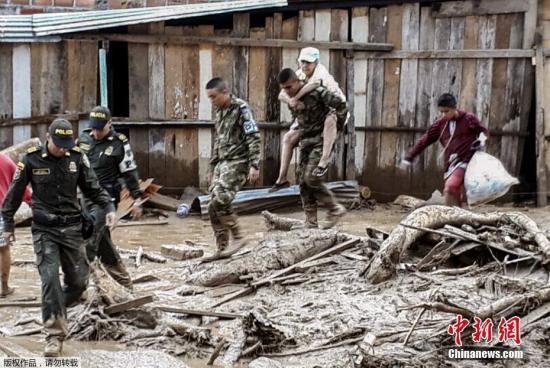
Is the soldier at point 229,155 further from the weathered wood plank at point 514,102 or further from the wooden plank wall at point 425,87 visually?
the weathered wood plank at point 514,102

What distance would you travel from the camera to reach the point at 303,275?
8.74 m

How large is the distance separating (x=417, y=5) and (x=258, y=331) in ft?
26.3

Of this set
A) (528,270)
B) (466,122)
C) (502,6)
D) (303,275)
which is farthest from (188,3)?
(528,270)

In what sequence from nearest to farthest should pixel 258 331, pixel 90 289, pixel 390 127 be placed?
pixel 258 331 < pixel 90 289 < pixel 390 127

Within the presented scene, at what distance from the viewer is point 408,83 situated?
46.0 ft

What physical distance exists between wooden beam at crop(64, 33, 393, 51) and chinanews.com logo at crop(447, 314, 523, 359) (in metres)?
7.83

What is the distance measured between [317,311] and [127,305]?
1.64m

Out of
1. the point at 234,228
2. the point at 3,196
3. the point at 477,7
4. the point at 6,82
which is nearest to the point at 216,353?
the point at 3,196

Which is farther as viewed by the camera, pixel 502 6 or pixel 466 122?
pixel 502 6

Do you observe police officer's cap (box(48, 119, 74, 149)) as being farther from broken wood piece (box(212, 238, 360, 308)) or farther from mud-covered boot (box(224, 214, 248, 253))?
mud-covered boot (box(224, 214, 248, 253))

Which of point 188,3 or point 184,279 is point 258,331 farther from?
point 188,3

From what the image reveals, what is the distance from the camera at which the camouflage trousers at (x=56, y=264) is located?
7.00m

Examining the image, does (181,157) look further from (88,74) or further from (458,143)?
(458,143)

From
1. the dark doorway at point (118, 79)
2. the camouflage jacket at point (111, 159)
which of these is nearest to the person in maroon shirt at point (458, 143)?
the camouflage jacket at point (111, 159)
